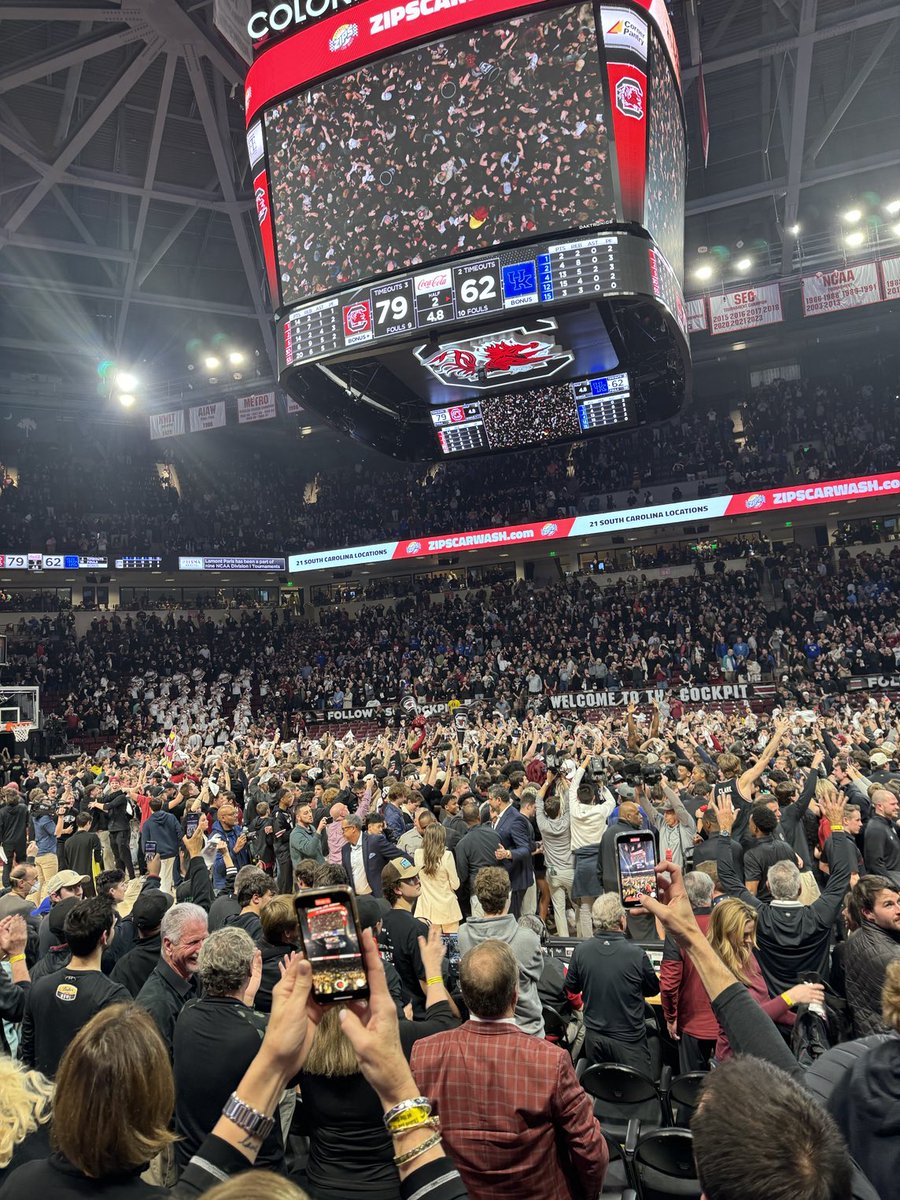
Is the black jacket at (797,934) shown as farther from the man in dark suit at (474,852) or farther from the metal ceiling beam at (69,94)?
the metal ceiling beam at (69,94)

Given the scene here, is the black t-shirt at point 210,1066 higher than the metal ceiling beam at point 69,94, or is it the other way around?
the metal ceiling beam at point 69,94

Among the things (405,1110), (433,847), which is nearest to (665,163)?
(433,847)

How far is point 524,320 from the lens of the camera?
16.8 metres

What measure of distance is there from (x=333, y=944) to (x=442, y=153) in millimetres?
16323

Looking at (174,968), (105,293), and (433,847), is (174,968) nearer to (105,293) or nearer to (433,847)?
(433,847)

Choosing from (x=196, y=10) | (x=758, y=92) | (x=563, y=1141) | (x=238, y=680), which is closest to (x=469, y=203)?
(x=196, y=10)

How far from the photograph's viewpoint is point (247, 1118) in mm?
1917

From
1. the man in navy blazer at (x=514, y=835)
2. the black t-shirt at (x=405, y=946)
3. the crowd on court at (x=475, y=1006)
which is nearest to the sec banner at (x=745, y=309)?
the crowd on court at (x=475, y=1006)

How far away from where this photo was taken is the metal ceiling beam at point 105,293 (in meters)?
31.8

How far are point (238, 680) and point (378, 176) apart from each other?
883 inches

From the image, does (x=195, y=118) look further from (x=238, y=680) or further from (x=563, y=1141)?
(x=563, y=1141)

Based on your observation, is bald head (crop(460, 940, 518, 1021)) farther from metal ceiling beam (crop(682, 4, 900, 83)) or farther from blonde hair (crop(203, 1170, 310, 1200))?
metal ceiling beam (crop(682, 4, 900, 83))

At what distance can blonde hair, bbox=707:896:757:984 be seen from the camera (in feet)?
13.3

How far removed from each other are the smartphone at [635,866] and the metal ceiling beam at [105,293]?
31906mm
